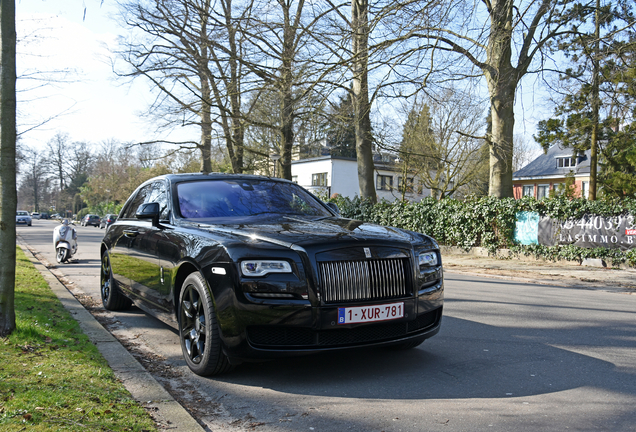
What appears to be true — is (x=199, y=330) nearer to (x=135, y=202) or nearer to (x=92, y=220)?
(x=135, y=202)

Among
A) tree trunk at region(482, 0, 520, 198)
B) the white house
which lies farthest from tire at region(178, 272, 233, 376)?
the white house

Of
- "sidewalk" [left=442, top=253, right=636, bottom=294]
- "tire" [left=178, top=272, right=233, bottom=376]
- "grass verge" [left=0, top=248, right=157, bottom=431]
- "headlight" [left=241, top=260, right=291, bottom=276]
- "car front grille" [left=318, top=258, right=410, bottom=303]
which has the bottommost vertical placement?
"sidewalk" [left=442, top=253, right=636, bottom=294]

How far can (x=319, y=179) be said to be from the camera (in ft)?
183

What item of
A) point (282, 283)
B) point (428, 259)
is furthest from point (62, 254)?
point (428, 259)

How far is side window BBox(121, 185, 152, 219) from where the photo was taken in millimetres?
6704

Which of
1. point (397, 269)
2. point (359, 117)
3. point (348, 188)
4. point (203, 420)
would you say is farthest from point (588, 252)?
point (348, 188)

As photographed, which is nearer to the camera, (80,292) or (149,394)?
(149,394)

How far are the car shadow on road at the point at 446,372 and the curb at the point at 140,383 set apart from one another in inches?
24.5

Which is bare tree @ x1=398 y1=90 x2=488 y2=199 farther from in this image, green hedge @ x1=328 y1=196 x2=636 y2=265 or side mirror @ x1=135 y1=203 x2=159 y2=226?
side mirror @ x1=135 y1=203 x2=159 y2=226

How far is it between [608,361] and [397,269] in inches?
88.8

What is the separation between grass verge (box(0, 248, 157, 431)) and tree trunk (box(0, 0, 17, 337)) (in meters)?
0.34

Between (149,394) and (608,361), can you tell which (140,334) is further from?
(608,361)

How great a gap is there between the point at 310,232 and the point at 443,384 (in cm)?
156

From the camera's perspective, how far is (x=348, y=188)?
54.3m
